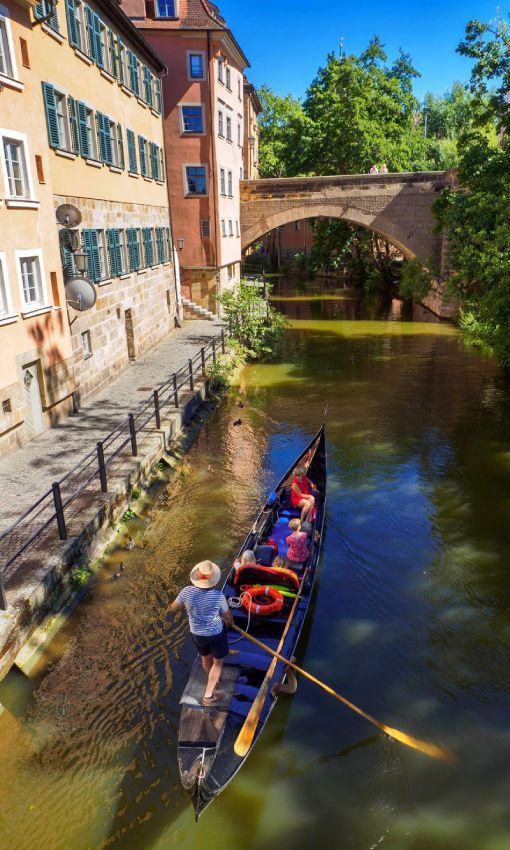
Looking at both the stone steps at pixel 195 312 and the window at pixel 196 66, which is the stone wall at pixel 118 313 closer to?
the stone steps at pixel 195 312

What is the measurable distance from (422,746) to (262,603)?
2.40 meters

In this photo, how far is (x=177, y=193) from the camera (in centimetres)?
2947

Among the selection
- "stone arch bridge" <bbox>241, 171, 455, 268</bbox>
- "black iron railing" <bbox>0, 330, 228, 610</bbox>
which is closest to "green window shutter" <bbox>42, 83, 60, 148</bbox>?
"black iron railing" <bbox>0, 330, 228, 610</bbox>

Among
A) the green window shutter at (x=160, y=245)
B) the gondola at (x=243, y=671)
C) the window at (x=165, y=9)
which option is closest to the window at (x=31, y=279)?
the gondola at (x=243, y=671)

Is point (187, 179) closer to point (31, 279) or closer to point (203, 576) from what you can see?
point (31, 279)

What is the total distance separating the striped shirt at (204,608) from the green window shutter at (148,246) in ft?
63.3

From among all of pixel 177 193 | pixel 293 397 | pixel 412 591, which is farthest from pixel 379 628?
pixel 177 193

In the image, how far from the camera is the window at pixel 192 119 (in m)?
28.3

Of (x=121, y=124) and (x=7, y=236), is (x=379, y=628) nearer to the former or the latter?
(x=7, y=236)

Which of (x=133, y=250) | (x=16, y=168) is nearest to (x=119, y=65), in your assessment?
(x=133, y=250)

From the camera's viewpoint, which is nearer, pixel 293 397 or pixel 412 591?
pixel 412 591

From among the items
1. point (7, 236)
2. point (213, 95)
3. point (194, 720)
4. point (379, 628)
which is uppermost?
point (213, 95)

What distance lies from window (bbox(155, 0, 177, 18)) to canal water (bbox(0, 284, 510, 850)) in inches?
874

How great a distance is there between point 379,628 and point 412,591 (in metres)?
1.13
